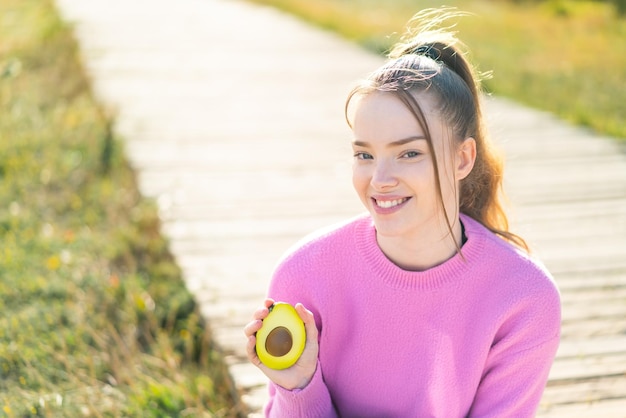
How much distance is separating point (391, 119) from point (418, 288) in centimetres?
43

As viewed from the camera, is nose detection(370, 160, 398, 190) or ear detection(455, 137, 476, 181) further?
ear detection(455, 137, 476, 181)

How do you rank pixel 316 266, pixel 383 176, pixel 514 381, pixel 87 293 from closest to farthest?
pixel 383 176, pixel 514 381, pixel 316 266, pixel 87 293

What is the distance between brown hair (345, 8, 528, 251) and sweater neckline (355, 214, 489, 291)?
0.30 ft

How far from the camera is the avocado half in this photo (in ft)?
7.25

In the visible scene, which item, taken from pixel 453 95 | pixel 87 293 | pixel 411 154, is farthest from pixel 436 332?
pixel 87 293

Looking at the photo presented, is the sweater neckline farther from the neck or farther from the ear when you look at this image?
the ear

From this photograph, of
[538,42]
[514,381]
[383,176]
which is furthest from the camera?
[538,42]

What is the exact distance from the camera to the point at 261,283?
3885 mm

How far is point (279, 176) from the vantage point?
547cm

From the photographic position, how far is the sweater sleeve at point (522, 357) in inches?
89.9

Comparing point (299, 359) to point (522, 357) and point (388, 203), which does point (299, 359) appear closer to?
point (388, 203)

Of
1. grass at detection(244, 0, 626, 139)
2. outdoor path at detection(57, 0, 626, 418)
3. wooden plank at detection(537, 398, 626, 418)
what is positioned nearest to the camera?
wooden plank at detection(537, 398, 626, 418)

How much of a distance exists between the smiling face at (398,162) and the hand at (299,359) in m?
0.28

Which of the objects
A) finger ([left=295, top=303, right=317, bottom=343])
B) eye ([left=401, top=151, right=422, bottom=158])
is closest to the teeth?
eye ([left=401, top=151, right=422, bottom=158])
